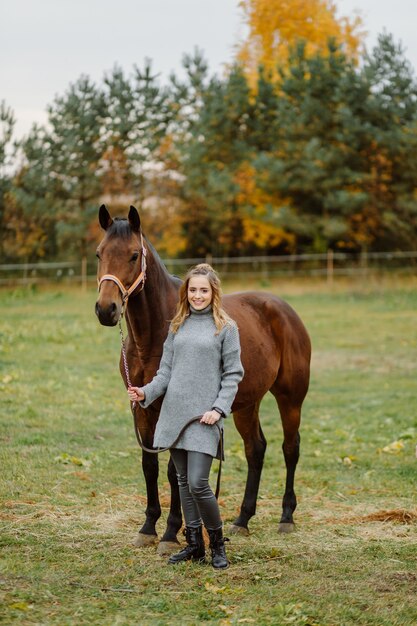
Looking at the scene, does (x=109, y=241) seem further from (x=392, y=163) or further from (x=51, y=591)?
(x=392, y=163)

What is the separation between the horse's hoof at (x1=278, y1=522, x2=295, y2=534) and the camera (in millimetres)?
6129

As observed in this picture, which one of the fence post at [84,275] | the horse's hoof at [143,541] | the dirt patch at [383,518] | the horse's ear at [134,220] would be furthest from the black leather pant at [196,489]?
the fence post at [84,275]

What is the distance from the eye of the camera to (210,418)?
16.1ft

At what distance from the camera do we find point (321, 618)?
4281 mm

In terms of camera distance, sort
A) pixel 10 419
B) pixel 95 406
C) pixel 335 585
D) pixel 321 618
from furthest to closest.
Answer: pixel 95 406, pixel 10 419, pixel 335 585, pixel 321 618

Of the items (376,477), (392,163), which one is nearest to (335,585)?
(376,477)

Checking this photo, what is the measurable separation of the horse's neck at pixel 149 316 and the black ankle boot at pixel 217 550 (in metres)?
1.19

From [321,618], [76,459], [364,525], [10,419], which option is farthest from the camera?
[10,419]

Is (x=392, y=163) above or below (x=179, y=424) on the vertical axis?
above

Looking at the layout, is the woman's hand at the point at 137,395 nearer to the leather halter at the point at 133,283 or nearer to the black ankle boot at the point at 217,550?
the leather halter at the point at 133,283

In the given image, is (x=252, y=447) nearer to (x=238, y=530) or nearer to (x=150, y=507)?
(x=238, y=530)

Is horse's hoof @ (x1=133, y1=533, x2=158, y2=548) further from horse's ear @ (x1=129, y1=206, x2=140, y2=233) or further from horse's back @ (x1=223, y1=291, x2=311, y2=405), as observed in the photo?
horse's ear @ (x1=129, y1=206, x2=140, y2=233)

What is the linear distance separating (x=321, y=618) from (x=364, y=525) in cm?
208

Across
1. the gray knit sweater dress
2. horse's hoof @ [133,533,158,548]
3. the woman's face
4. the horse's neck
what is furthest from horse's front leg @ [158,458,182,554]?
the woman's face
